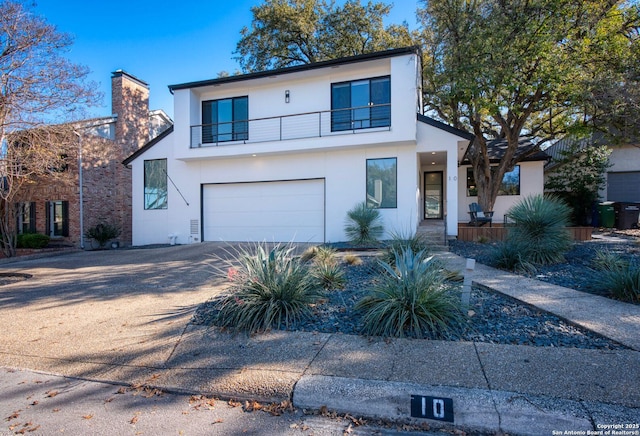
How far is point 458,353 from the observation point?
13.3ft

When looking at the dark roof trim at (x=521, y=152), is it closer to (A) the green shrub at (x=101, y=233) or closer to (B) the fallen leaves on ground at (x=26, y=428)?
(A) the green shrub at (x=101, y=233)

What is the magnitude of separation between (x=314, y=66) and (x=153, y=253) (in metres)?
9.20

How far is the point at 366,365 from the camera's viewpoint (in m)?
3.89

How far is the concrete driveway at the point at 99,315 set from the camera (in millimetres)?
4641

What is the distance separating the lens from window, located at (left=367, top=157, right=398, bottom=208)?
1376 cm

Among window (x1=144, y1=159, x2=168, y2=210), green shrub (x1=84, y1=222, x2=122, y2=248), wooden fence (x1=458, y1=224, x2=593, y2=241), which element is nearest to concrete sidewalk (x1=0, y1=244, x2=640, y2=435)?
wooden fence (x1=458, y1=224, x2=593, y2=241)

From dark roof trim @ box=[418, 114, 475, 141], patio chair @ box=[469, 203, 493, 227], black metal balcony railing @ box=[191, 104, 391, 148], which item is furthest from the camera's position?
black metal balcony railing @ box=[191, 104, 391, 148]

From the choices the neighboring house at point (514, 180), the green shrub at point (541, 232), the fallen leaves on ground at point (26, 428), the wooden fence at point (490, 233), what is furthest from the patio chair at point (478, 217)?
the fallen leaves on ground at point (26, 428)

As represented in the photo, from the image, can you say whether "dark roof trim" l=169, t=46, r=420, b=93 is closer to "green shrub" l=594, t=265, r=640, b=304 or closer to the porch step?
the porch step

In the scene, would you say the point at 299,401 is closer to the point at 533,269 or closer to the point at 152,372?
the point at 152,372

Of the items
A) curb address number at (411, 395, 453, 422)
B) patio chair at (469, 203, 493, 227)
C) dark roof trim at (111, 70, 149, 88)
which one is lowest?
curb address number at (411, 395, 453, 422)

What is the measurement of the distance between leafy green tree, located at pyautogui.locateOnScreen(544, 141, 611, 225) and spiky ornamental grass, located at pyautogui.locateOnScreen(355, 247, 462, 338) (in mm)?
17286

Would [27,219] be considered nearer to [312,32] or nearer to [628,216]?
[312,32]

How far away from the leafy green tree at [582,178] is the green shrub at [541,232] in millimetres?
11463
